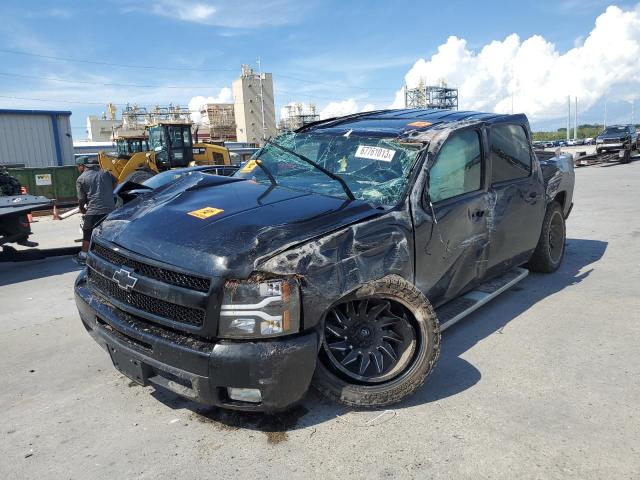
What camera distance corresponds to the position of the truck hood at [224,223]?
8.55 feet

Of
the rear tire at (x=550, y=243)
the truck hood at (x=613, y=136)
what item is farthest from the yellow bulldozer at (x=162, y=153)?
the truck hood at (x=613, y=136)

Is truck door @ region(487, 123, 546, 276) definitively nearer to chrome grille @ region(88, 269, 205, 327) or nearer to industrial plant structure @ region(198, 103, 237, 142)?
chrome grille @ region(88, 269, 205, 327)

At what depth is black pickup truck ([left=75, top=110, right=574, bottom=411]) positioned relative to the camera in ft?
8.34

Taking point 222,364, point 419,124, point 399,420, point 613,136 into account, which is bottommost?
point 399,420

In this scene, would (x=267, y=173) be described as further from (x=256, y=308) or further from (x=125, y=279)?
(x=256, y=308)

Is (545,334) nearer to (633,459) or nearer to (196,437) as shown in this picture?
(633,459)

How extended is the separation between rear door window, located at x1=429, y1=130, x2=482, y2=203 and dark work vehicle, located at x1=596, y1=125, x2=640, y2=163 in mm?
25704

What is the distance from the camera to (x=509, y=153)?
4.71m

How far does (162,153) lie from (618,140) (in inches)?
924

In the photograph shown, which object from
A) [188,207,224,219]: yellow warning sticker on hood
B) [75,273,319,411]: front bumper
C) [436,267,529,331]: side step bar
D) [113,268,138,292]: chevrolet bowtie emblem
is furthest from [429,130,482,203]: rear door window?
[113,268,138,292]: chevrolet bowtie emblem

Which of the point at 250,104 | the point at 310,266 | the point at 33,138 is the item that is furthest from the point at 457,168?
Answer: the point at 250,104

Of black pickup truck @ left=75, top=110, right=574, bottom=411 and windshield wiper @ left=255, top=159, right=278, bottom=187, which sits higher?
windshield wiper @ left=255, top=159, right=278, bottom=187

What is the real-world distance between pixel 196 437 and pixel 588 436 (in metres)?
2.19

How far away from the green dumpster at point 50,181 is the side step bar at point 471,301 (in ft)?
62.2
